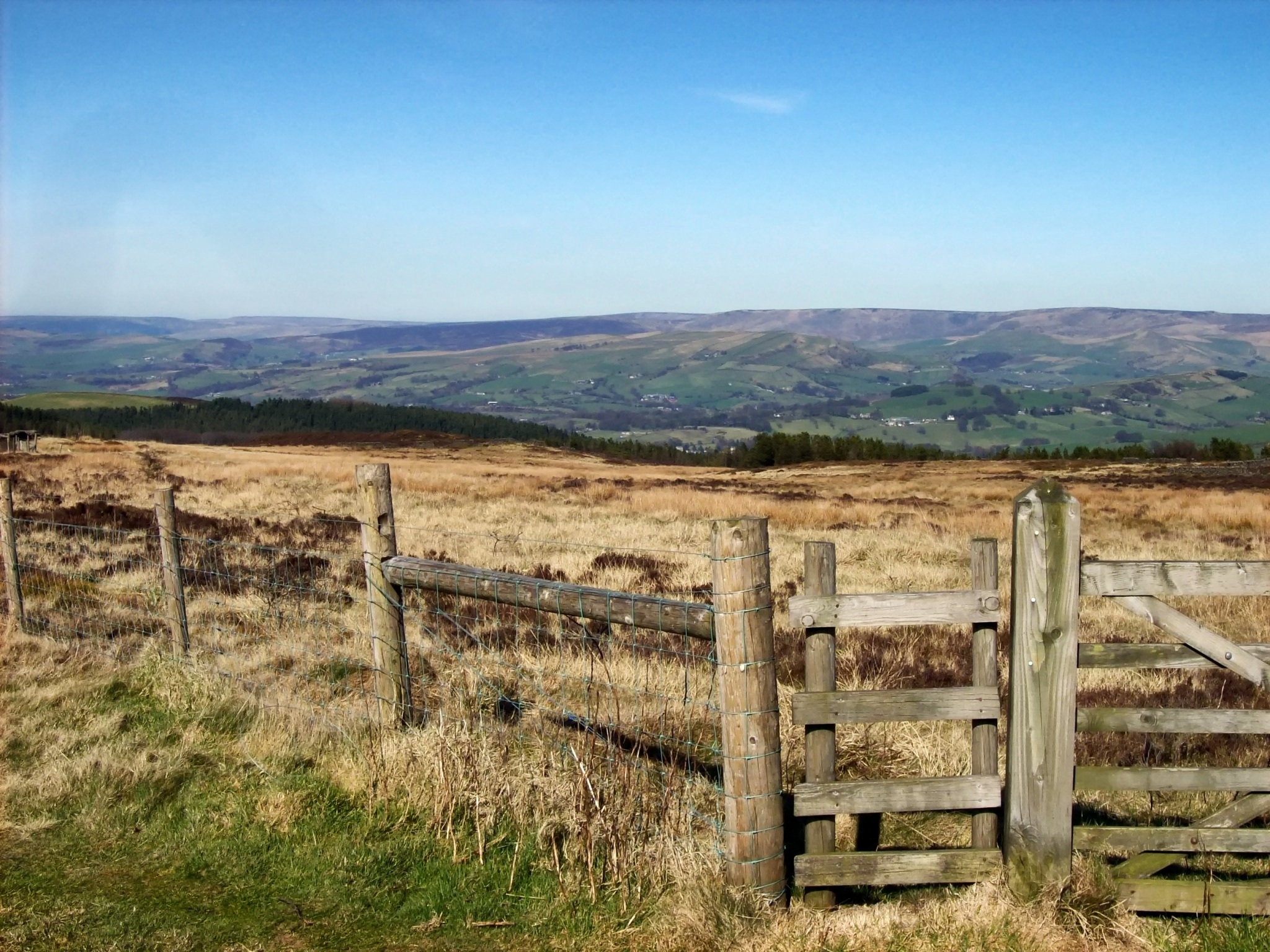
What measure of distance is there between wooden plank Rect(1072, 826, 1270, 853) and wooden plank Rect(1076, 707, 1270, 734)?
450 millimetres

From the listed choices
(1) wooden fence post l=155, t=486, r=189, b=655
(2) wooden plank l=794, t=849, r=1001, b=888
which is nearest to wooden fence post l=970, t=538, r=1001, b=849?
(2) wooden plank l=794, t=849, r=1001, b=888

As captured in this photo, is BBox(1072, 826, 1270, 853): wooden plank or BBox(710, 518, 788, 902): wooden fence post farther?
BBox(1072, 826, 1270, 853): wooden plank

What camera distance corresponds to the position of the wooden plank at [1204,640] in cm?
401

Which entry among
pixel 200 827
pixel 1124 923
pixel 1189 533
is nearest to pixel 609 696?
pixel 200 827

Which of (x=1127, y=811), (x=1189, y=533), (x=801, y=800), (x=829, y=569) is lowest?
(x=1189, y=533)

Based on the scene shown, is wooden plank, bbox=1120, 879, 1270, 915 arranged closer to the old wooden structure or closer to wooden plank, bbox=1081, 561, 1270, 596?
wooden plank, bbox=1081, 561, 1270, 596

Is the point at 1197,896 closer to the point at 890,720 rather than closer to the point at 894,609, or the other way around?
the point at 890,720

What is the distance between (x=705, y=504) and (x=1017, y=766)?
21.5 m

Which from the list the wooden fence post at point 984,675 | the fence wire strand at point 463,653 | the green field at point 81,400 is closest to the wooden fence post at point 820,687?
the fence wire strand at point 463,653

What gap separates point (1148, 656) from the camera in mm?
Result: 4246

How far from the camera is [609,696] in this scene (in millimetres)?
7574

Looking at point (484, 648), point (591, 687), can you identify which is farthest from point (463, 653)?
point (591, 687)

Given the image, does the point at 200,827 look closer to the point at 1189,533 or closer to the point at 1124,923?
the point at 1124,923

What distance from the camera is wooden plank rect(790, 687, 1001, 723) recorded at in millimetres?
4168
